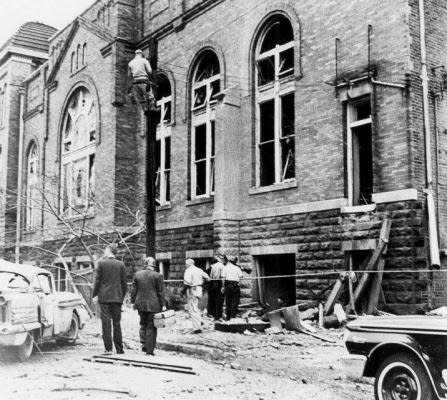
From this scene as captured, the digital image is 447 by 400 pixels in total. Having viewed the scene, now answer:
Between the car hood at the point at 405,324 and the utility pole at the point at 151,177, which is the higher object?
the utility pole at the point at 151,177

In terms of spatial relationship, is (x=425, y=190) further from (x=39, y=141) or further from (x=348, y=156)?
(x=39, y=141)

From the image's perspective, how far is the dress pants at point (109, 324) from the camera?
1075cm

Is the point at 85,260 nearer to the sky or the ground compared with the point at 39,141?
nearer to the ground

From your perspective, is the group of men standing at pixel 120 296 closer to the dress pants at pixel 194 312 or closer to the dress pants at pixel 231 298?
the dress pants at pixel 194 312

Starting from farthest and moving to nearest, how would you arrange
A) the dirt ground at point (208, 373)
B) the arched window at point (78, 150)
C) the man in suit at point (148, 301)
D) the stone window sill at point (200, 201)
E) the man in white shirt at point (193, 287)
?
the arched window at point (78, 150) < the stone window sill at point (200, 201) < the man in white shirt at point (193, 287) < the man in suit at point (148, 301) < the dirt ground at point (208, 373)

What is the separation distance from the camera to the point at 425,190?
12.9 m

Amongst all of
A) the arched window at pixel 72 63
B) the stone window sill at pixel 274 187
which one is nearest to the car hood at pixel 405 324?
the stone window sill at pixel 274 187

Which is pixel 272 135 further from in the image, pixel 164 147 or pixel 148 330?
pixel 148 330


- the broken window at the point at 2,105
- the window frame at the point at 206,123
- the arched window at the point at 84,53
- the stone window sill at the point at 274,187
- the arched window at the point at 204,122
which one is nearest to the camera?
the stone window sill at the point at 274,187

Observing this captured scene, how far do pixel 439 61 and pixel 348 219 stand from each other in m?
4.01

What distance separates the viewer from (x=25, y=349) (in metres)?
10.7

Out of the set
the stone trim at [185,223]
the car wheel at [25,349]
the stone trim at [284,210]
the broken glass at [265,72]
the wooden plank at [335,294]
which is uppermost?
the broken glass at [265,72]

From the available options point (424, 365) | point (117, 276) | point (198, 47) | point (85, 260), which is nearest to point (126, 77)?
point (198, 47)

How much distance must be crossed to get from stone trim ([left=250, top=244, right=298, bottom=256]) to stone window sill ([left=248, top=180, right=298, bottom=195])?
1.49 metres
